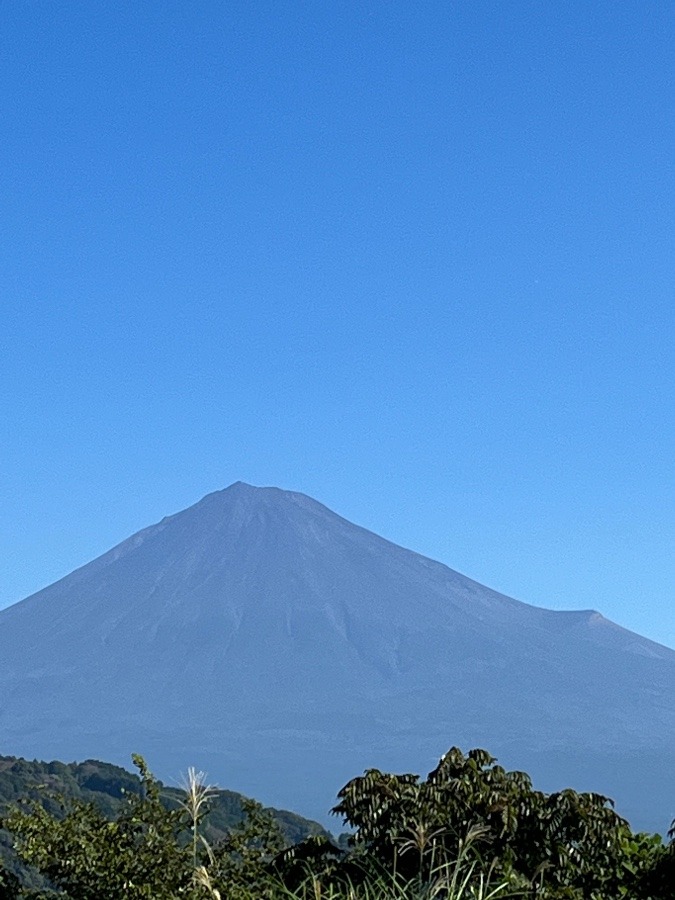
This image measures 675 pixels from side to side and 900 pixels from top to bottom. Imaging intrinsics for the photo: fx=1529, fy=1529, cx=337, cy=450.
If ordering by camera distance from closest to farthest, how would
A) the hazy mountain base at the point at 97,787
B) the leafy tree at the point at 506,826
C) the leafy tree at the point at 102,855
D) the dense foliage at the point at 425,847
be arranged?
1. the dense foliage at the point at 425,847
2. the leafy tree at the point at 506,826
3. the leafy tree at the point at 102,855
4. the hazy mountain base at the point at 97,787

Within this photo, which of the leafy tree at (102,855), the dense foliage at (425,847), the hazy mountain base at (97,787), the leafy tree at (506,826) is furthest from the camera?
the hazy mountain base at (97,787)

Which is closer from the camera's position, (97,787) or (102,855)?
(102,855)

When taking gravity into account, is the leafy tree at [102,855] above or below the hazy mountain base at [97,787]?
above

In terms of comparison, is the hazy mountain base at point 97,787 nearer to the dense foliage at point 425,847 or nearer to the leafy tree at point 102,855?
the leafy tree at point 102,855

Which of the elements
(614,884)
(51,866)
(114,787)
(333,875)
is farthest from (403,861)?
(114,787)

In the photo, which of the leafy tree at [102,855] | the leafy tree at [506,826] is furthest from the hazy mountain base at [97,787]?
the leafy tree at [506,826]

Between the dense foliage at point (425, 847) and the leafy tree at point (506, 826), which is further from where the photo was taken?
the leafy tree at point (506, 826)

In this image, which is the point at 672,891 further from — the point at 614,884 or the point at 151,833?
the point at 151,833

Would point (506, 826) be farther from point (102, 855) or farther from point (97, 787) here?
point (97, 787)

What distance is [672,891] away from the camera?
13.6 metres

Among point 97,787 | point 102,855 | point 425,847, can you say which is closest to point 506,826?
point 425,847

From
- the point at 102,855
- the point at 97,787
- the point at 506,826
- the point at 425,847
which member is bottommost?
the point at 97,787

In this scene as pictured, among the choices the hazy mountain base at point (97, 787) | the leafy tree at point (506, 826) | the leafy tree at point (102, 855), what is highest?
the leafy tree at point (506, 826)

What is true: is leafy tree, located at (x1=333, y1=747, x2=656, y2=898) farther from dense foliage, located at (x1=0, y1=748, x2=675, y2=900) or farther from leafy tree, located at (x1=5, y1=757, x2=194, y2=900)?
leafy tree, located at (x1=5, y1=757, x2=194, y2=900)
